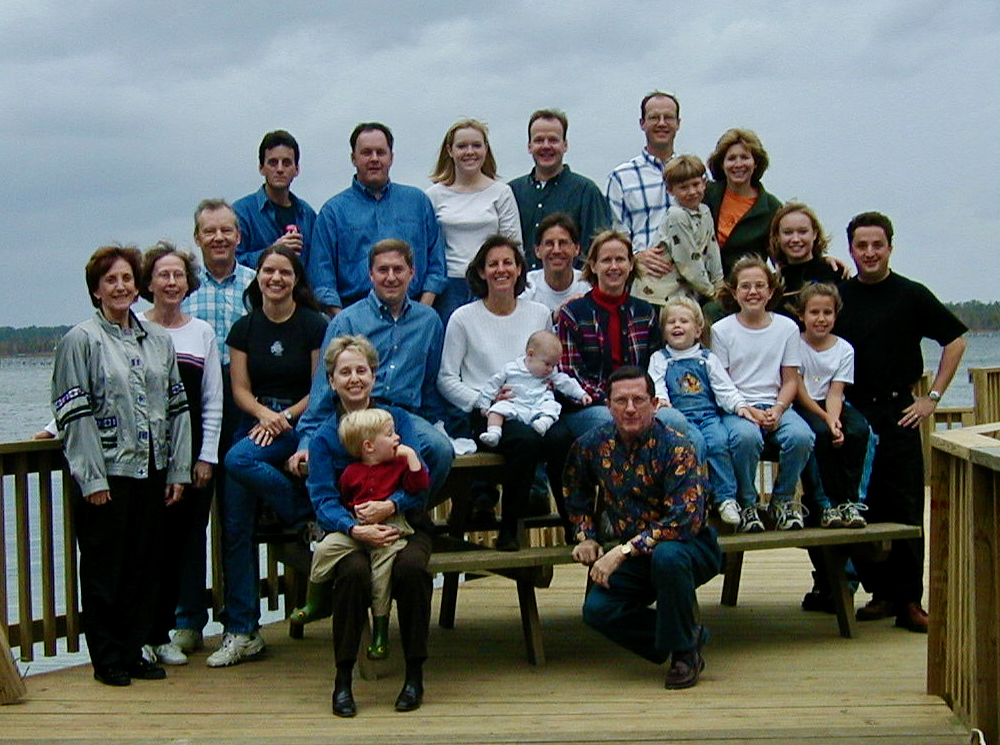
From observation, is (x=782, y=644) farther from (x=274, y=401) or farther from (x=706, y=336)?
(x=274, y=401)

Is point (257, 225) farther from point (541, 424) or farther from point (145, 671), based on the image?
point (145, 671)

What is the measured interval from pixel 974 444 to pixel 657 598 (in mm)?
1438

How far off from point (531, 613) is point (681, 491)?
3.25 feet

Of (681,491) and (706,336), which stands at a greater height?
(706,336)

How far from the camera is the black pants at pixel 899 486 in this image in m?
6.68

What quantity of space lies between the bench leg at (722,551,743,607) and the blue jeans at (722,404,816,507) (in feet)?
3.86

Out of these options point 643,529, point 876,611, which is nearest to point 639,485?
point 643,529

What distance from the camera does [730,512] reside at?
6.13 m

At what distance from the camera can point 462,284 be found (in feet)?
23.5

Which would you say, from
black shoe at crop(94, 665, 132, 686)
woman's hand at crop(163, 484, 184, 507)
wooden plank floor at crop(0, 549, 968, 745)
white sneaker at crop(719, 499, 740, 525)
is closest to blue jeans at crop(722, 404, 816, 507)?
white sneaker at crop(719, 499, 740, 525)

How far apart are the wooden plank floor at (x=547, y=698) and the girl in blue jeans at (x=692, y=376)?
2.67 ft

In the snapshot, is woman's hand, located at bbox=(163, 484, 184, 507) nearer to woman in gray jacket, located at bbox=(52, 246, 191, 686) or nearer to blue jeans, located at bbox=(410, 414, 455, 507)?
woman in gray jacket, located at bbox=(52, 246, 191, 686)

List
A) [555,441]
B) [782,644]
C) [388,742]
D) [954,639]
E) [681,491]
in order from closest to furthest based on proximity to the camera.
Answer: [388,742] → [954,639] → [681,491] → [555,441] → [782,644]

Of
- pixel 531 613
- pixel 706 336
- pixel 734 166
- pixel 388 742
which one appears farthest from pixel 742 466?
pixel 388 742
